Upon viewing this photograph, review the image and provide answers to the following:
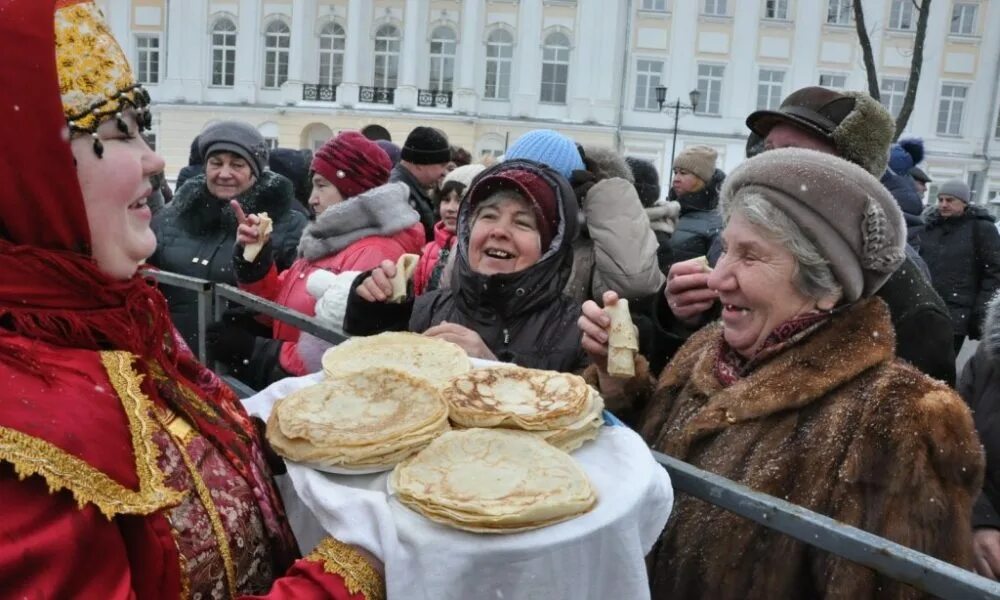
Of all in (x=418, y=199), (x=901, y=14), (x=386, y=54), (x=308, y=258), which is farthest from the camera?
(x=386, y=54)

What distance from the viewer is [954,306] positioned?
7156 millimetres

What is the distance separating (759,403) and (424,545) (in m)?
1.09

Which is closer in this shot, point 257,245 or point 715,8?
point 257,245

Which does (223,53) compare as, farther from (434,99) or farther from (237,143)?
(237,143)

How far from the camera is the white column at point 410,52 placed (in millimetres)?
34281

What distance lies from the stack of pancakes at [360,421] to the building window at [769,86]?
35.3 metres

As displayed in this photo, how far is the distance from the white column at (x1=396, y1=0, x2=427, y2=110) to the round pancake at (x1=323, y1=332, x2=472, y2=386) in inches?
1311

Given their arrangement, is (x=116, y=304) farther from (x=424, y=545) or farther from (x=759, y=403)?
(x=759, y=403)

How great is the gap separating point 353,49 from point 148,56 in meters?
9.08

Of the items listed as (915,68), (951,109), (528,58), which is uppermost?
(528,58)

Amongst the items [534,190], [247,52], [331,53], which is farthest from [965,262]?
[247,52]

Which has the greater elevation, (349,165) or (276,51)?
(276,51)

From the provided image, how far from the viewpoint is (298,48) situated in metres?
34.3

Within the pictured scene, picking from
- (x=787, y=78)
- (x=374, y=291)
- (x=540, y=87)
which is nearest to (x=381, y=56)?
(x=540, y=87)
